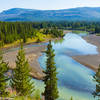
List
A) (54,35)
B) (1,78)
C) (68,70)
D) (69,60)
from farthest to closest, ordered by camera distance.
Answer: (54,35)
(69,60)
(68,70)
(1,78)

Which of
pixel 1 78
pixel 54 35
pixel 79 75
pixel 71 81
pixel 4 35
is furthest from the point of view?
pixel 54 35

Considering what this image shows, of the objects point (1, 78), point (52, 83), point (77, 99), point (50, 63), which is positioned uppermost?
point (50, 63)

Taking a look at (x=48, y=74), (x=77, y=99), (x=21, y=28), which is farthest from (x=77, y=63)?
(x=21, y=28)

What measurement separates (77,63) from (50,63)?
34757 millimetres

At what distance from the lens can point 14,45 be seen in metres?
95.0

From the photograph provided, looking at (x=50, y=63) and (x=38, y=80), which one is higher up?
(x=50, y=63)

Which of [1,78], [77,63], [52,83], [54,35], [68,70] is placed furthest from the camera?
[54,35]

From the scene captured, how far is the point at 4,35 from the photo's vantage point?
304ft

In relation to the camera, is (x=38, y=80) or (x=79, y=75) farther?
(x=79, y=75)

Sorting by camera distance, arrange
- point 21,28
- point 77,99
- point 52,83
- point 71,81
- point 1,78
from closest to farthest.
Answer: point 1,78 < point 52,83 < point 77,99 < point 71,81 < point 21,28

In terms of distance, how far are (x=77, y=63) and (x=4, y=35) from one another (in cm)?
6071

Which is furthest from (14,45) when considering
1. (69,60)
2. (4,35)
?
(69,60)

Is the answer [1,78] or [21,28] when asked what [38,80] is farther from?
[21,28]

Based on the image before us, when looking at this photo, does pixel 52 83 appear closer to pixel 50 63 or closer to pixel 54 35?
pixel 50 63
